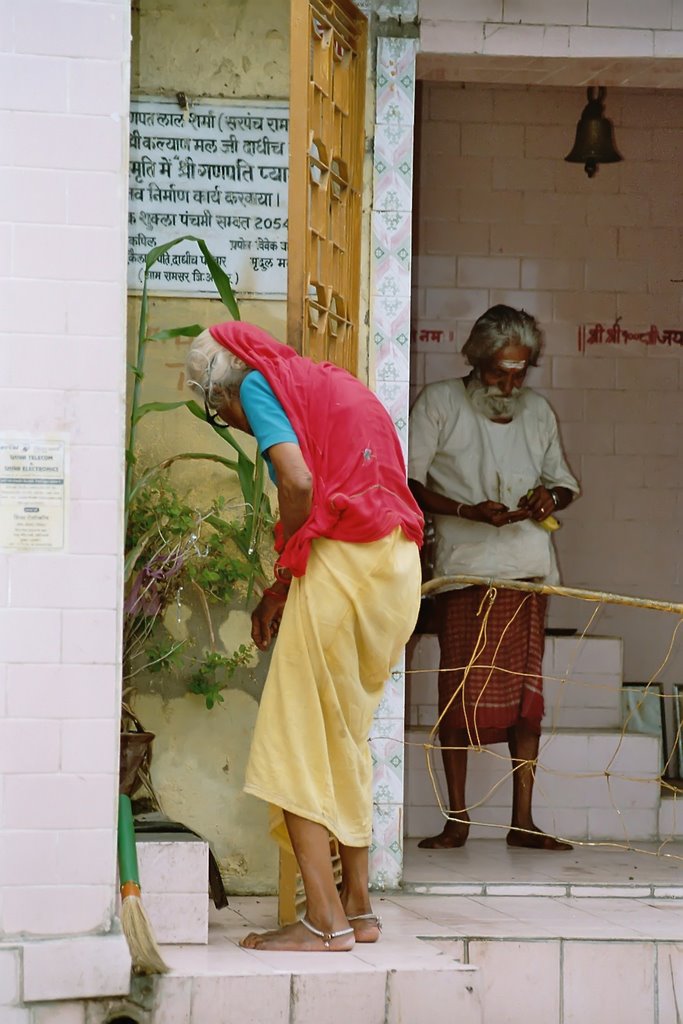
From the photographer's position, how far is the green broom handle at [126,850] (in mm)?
4477

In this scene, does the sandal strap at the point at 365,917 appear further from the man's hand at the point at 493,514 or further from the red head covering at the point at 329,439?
the man's hand at the point at 493,514

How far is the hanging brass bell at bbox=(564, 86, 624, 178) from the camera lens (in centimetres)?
827

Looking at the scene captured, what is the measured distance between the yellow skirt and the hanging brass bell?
4.24 meters

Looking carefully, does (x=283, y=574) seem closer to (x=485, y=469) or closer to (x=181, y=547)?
(x=181, y=547)

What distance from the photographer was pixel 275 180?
575 centimetres

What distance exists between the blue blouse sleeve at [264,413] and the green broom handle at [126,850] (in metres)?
→ 1.10

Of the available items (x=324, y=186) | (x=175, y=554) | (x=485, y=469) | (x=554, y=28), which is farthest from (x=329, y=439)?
(x=485, y=469)

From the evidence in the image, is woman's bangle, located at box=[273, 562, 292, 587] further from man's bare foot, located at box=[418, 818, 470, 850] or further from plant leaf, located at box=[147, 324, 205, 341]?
man's bare foot, located at box=[418, 818, 470, 850]

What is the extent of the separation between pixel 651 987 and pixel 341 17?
132 inches

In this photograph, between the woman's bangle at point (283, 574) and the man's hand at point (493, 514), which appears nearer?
the woman's bangle at point (283, 574)

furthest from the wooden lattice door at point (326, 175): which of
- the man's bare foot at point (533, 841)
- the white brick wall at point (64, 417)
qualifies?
the man's bare foot at point (533, 841)

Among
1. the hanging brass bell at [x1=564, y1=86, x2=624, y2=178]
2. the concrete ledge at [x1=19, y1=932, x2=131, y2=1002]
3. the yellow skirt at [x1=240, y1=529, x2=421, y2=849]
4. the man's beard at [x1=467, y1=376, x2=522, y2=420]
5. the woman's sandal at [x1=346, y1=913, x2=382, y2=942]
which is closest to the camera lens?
the concrete ledge at [x1=19, y1=932, x2=131, y2=1002]

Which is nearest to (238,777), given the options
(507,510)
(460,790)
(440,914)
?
(440,914)

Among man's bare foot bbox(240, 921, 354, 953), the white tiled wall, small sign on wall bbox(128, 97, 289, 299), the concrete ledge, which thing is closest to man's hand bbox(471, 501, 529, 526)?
small sign on wall bbox(128, 97, 289, 299)
